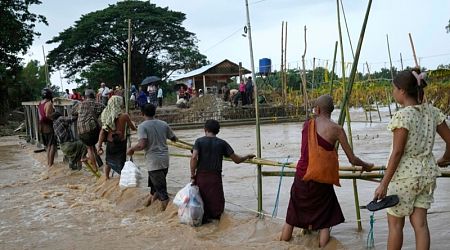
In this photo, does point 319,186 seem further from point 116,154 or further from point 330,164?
point 116,154

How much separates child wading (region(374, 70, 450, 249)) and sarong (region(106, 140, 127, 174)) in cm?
492

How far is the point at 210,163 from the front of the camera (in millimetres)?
5277

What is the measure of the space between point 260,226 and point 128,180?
2.63 meters

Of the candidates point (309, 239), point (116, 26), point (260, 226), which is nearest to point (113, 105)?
point (260, 226)

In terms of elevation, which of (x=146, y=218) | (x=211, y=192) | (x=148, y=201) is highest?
(x=211, y=192)

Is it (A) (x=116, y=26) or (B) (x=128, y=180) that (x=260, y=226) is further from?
(A) (x=116, y=26)

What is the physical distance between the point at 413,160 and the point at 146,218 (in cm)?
364

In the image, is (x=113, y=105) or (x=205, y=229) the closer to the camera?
(x=205, y=229)

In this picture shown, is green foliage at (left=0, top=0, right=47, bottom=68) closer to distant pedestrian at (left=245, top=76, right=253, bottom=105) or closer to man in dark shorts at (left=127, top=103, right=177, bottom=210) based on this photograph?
distant pedestrian at (left=245, top=76, right=253, bottom=105)

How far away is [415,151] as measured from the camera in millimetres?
3314

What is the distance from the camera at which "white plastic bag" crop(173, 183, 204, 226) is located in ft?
17.3

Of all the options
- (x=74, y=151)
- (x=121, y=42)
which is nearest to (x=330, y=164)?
(x=74, y=151)

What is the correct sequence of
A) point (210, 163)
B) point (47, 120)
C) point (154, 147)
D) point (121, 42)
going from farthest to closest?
point (121, 42)
point (47, 120)
point (154, 147)
point (210, 163)

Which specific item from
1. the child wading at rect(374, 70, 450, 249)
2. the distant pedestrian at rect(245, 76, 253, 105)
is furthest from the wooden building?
the child wading at rect(374, 70, 450, 249)
